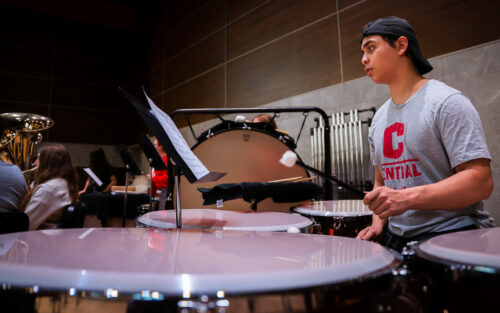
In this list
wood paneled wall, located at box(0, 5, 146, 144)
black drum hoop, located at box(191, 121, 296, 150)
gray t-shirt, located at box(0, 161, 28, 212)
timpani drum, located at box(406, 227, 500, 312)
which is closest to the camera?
timpani drum, located at box(406, 227, 500, 312)

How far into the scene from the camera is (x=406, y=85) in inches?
51.3

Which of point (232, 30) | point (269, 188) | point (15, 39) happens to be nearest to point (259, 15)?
point (232, 30)

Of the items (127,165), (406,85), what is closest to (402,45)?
(406,85)

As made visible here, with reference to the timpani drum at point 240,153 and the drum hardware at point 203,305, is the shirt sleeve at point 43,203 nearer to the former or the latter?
the timpani drum at point 240,153

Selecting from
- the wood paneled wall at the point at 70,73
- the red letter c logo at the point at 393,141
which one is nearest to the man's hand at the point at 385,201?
the red letter c logo at the point at 393,141

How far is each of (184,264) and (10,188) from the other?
239 cm

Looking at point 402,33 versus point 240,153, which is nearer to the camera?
point 402,33

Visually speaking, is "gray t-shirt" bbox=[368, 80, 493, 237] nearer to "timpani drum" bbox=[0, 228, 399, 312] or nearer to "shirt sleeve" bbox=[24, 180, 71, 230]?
"timpani drum" bbox=[0, 228, 399, 312]

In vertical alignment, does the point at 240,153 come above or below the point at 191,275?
above

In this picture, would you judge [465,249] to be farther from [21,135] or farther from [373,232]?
[21,135]

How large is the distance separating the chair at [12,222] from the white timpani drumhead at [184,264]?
4.71ft

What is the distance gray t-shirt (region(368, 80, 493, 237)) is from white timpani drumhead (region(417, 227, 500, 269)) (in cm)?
47

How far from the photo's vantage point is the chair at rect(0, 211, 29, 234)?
1.70 m

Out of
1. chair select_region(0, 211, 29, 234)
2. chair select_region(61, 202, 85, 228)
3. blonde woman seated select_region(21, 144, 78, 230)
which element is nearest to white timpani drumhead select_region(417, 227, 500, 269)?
chair select_region(0, 211, 29, 234)
